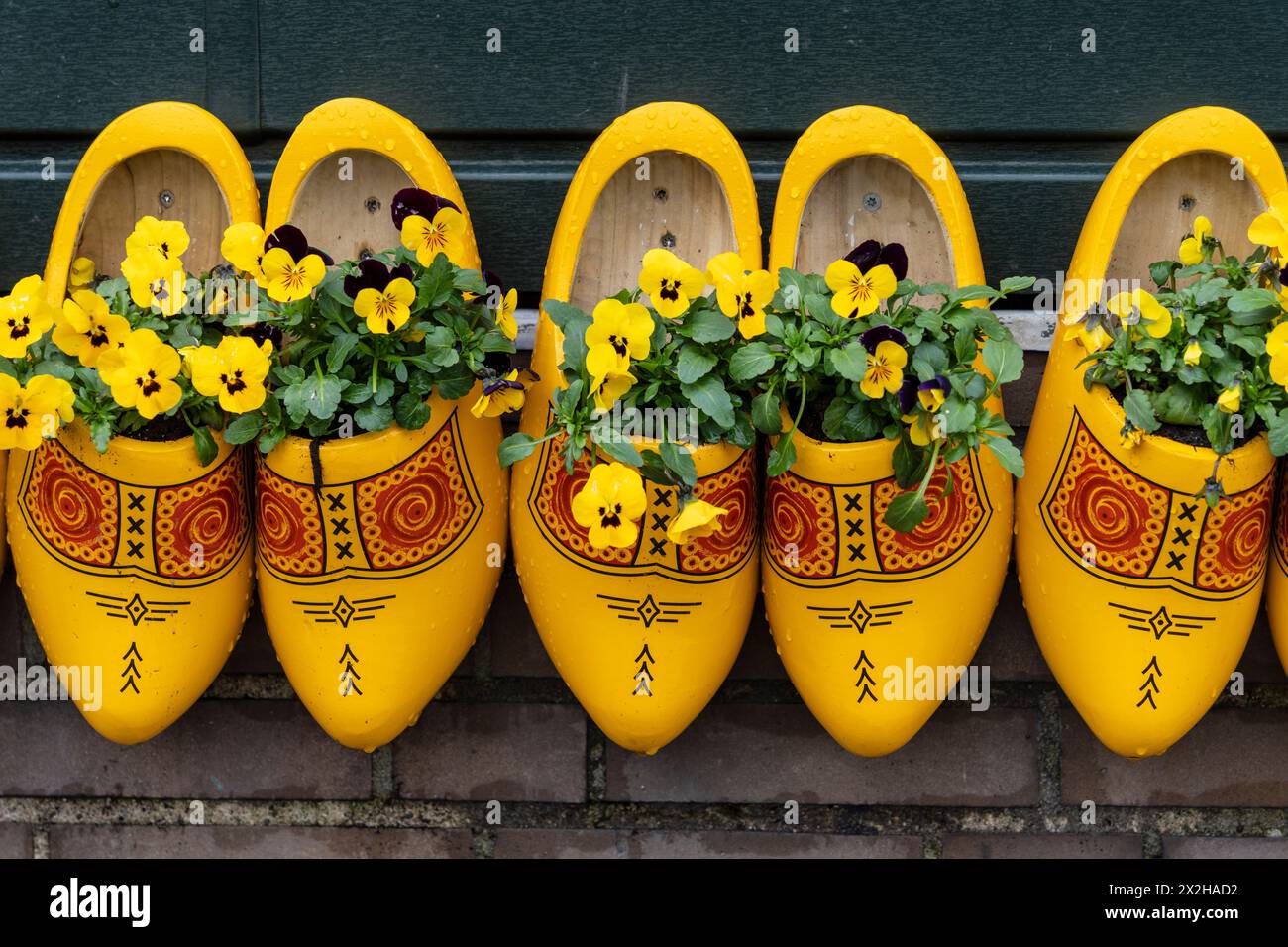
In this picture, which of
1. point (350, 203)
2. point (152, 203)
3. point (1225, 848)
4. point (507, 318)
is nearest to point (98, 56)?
point (152, 203)

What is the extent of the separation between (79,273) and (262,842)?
0.69 metres

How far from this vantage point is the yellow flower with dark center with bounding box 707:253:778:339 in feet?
4.44

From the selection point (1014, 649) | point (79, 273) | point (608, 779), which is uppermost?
point (79, 273)

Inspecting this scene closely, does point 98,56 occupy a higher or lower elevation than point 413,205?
higher

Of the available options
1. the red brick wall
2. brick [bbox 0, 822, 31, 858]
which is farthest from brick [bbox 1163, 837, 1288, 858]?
brick [bbox 0, 822, 31, 858]

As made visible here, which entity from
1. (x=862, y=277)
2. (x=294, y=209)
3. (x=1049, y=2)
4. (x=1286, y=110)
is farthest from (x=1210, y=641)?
(x=294, y=209)

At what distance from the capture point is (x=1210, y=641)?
145 cm

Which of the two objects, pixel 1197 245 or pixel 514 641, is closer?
pixel 1197 245

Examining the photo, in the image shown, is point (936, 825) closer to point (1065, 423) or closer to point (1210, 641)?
point (1210, 641)

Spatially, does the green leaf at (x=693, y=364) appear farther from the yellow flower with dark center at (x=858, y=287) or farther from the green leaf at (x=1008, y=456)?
the green leaf at (x=1008, y=456)

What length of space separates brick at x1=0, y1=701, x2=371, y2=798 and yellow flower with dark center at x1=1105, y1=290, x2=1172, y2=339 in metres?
0.97

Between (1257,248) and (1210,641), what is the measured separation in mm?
395

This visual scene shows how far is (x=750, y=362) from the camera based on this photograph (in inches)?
53.5

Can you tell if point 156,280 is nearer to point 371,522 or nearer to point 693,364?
point 371,522
